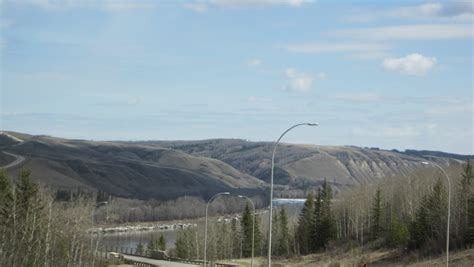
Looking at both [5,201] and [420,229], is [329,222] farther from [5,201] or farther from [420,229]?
[5,201]

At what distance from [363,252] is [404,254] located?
11060 millimetres

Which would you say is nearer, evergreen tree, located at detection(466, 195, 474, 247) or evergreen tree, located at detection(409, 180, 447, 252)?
evergreen tree, located at detection(466, 195, 474, 247)

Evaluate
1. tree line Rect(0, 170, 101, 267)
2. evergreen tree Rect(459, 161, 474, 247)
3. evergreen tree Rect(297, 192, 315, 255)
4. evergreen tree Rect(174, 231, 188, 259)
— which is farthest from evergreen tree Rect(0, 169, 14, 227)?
evergreen tree Rect(297, 192, 315, 255)

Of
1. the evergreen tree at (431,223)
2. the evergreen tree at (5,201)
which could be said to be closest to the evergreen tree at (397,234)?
the evergreen tree at (431,223)

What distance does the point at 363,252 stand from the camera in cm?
10200

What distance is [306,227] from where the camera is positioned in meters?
117

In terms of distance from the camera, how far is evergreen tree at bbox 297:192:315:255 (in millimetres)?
113625

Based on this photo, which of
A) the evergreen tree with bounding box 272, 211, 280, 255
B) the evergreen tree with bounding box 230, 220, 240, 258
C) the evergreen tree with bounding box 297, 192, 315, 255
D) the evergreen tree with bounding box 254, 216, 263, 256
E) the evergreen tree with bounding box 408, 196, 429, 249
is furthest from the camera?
the evergreen tree with bounding box 230, 220, 240, 258

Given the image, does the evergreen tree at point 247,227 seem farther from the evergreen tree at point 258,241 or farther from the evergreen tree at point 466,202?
the evergreen tree at point 466,202

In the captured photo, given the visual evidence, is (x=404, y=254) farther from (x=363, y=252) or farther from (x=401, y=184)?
(x=401, y=184)

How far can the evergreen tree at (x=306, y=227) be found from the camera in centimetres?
11362

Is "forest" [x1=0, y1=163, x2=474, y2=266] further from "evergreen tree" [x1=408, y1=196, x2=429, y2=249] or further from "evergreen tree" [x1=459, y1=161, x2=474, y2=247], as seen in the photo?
"evergreen tree" [x1=459, y1=161, x2=474, y2=247]

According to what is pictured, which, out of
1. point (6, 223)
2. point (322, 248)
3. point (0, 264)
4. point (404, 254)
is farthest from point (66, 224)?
point (322, 248)

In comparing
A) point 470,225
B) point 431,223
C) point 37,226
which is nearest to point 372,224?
point 431,223
